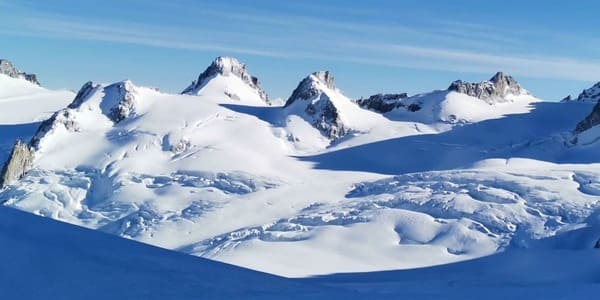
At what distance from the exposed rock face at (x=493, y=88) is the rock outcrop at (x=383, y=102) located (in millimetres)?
6050

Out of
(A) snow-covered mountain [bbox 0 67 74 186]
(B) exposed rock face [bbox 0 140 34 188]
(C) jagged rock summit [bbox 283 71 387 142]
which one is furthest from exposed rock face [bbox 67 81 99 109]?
(C) jagged rock summit [bbox 283 71 387 142]

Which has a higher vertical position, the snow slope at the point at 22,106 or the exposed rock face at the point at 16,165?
the snow slope at the point at 22,106

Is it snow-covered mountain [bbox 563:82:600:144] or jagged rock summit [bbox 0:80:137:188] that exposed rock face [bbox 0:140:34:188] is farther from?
snow-covered mountain [bbox 563:82:600:144]

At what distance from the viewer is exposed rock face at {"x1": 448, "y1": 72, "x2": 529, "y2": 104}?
70.8 metres

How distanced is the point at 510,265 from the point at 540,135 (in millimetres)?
36819

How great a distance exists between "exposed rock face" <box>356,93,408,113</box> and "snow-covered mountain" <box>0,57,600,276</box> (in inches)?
42.5

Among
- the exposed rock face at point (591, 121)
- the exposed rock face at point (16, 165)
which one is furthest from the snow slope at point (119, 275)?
the exposed rock face at point (591, 121)

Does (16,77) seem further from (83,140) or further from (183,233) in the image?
(183,233)

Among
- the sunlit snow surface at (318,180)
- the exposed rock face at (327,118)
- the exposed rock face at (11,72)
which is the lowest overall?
the sunlit snow surface at (318,180)

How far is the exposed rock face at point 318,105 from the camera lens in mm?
60844

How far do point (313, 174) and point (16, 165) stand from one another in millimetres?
23736

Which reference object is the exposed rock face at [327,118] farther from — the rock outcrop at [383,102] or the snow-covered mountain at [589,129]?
the snow-covered mountain at [589,129]

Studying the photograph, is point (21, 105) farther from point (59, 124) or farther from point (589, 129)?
point (589, 129)

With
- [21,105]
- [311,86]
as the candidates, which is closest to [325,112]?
[311,86]
